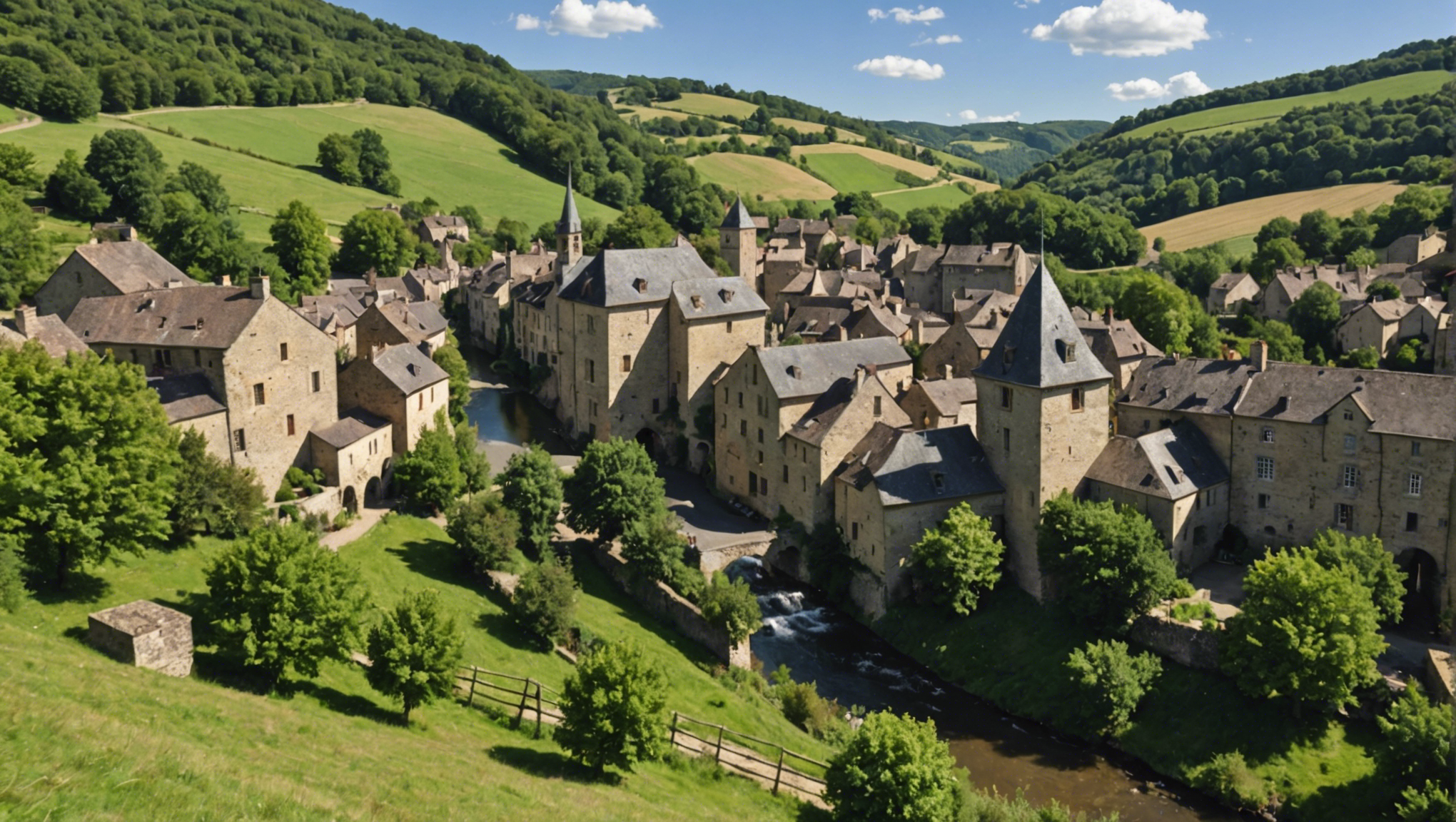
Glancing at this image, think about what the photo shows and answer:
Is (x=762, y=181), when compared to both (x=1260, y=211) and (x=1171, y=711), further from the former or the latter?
(x=1171, y=711)

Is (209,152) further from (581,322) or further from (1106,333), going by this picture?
(1106,333)

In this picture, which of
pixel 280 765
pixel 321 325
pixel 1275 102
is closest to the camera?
pixel 280 765

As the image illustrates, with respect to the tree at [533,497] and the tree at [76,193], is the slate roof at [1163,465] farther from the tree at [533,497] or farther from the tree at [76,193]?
the tree at [76,193]

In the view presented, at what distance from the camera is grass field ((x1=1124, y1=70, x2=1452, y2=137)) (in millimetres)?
158125

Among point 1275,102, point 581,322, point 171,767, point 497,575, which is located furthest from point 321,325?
point 1275,102

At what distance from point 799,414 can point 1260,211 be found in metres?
112

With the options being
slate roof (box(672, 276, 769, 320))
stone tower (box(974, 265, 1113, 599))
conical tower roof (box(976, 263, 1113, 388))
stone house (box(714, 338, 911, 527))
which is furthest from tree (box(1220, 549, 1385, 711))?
slate roof (box(672, 276, 769, 320))

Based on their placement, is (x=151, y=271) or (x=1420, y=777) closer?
(x=1420, y=777)

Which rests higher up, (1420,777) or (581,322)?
(581,322)

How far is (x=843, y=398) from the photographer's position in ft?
196

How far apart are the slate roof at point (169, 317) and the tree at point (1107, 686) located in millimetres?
39475

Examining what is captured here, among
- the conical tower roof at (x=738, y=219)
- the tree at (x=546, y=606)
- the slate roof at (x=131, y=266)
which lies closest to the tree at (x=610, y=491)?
the tree at (x=546, y=606)

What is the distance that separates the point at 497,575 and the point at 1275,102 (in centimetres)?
18591

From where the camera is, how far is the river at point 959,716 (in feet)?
134
